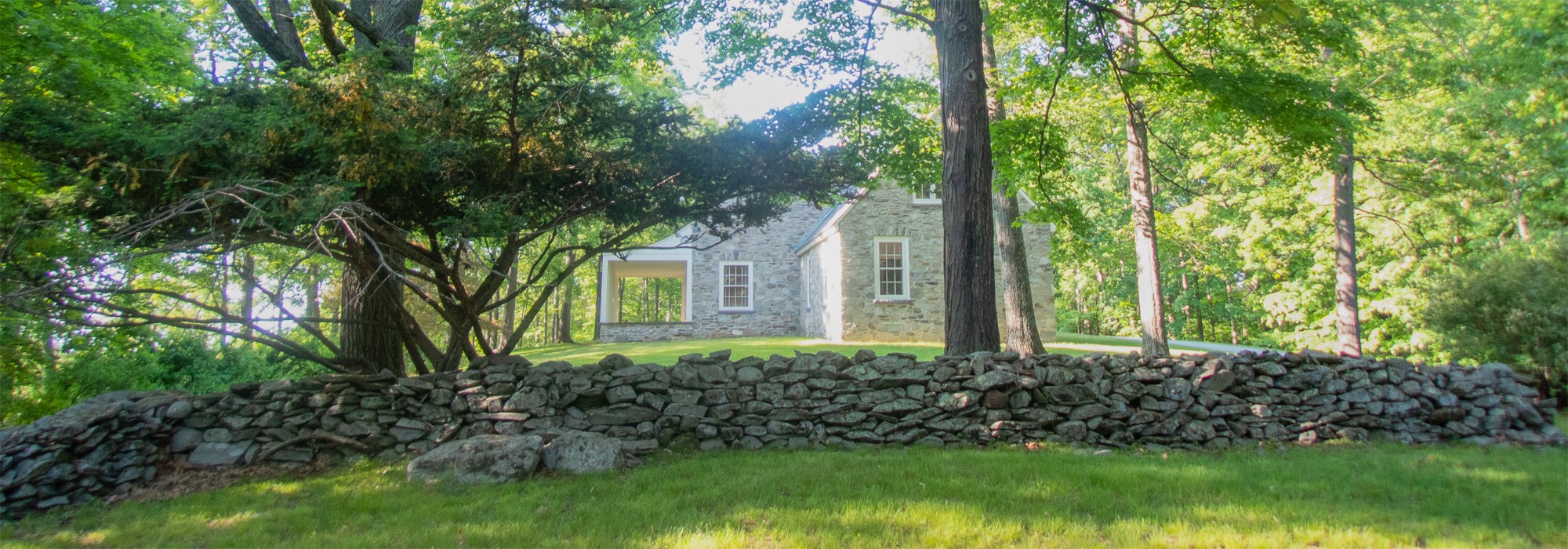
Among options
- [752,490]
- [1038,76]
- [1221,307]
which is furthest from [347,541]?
[1221,307]

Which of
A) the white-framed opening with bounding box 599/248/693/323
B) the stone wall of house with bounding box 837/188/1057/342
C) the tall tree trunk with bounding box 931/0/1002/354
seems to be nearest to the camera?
the tall tree trunk with bounding box 931/0/1002/354

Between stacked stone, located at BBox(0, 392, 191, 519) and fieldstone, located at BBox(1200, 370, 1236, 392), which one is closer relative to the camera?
stacked stone, located at BBox(0, 392, 191, 519)

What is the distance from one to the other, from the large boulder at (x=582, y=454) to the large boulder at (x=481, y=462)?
11 cm

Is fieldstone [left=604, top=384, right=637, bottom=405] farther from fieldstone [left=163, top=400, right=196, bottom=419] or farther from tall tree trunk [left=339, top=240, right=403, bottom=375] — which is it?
fieldstone [left=163, top=400, right=196, bottom=419]

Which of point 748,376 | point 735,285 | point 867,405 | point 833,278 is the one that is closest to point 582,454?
point 748,376

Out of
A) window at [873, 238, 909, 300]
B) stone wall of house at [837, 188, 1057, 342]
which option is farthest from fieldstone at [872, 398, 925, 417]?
window at [873, 238, 909, 300]

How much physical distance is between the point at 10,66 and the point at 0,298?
3548 millimetres

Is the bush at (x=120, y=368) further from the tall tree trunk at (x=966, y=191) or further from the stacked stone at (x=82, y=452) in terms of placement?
the tall tree trunk at (x=966, y=191)

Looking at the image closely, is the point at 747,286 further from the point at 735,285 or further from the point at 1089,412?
the point at 1089,412

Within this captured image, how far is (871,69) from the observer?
9.41 metres

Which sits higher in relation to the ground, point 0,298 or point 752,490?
point 0,298

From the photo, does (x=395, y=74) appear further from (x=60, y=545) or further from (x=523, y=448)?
(x=60, y=545)

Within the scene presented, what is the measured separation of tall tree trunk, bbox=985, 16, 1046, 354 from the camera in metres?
11.6

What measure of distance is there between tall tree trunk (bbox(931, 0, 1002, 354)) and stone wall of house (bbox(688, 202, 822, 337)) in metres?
14.5
